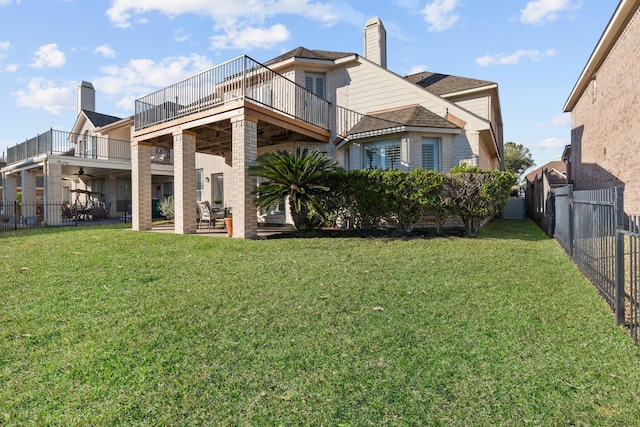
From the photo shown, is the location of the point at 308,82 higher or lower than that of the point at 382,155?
higher

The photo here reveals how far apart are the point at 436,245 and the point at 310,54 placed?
419 inches

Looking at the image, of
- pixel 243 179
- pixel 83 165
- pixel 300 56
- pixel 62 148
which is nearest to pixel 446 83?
pixel 300 56

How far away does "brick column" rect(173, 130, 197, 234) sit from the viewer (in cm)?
1079

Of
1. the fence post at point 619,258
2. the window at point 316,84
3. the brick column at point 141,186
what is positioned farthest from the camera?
the window at point 316,84

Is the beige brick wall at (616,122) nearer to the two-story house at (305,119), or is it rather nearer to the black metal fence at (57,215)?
the two-story house at (305,119)

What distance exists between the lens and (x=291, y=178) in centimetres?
919

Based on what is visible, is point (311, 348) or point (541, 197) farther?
point (541, 197)

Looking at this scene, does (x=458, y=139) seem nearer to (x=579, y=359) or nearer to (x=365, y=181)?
(x=365, y=181)

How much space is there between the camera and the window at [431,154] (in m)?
11.9

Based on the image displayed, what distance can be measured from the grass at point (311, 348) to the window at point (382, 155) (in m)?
6.82

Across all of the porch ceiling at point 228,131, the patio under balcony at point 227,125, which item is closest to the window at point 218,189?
the porch ceiling at point 228,131

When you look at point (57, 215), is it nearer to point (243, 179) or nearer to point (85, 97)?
point (243, 179)

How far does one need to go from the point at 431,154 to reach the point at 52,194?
59.3 ft

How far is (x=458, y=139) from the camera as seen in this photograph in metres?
11.9
